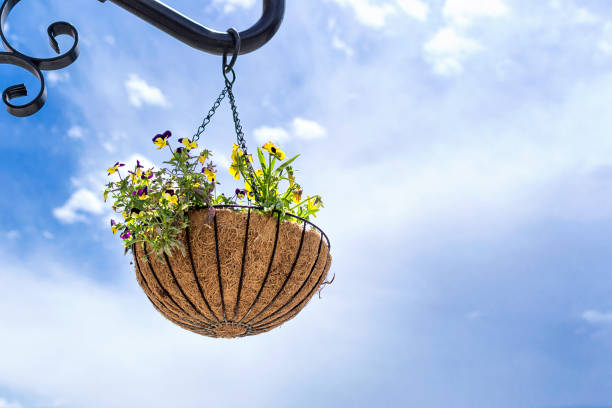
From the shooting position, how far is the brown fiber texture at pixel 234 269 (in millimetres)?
1695

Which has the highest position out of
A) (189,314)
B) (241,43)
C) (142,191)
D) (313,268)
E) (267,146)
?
(241,43)

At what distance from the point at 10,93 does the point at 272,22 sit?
851 mm

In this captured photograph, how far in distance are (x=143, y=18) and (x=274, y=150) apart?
0.57 m

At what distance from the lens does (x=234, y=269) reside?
5.58 feet

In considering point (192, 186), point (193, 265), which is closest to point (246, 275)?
point (193, 265)

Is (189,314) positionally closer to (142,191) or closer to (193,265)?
(193,265)

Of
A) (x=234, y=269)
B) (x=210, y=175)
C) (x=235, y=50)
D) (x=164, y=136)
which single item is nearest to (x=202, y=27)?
(x=235, y=50)

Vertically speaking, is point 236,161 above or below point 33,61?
below

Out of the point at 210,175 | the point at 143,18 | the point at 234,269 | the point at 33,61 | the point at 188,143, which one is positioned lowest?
the point at 234,269

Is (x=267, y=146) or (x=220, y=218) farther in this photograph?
(x=267, y=146)

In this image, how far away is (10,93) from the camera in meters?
1.72

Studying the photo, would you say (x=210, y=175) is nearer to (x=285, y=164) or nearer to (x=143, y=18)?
(x=285, y=164)

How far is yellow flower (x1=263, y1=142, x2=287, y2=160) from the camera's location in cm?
183

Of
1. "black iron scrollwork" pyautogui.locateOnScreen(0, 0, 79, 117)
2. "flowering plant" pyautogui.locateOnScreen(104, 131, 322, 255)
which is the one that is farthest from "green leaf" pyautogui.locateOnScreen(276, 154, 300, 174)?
"black iron scrollwork" pyautogui.locateOnScreen(0, 0, 79, 117)
